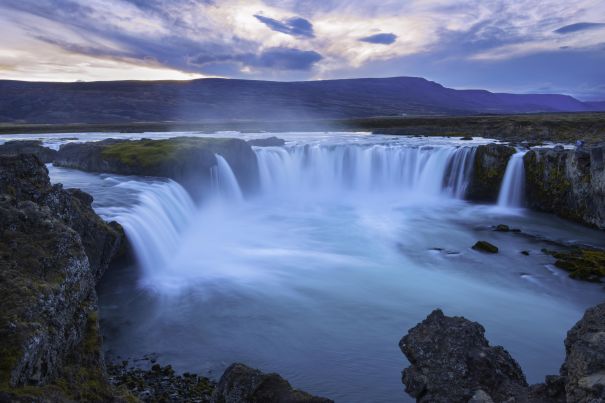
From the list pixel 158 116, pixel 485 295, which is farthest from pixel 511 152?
pixel 158 116

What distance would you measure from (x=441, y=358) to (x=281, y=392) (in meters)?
2.58

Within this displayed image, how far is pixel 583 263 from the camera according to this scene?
1600 centimetres

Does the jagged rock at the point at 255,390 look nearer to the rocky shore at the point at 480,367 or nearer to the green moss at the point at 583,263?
the rocky shore at the point at 480,367

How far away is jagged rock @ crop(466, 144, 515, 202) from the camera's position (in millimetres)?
27500

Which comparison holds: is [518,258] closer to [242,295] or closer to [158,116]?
[242,295]

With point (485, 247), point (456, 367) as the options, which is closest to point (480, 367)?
point (456, 367)

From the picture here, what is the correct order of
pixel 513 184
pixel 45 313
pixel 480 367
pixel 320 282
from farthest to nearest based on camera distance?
pixel 513 184, pixel 320 282, pixel 480 367, pixel 45 313

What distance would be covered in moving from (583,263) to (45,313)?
17.5 m

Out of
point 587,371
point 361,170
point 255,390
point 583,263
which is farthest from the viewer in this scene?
point 361,170

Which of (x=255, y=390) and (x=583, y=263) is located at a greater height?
(x=255, y=390)

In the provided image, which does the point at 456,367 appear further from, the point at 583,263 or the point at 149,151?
the point at 149,151

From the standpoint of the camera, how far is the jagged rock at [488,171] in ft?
90.2

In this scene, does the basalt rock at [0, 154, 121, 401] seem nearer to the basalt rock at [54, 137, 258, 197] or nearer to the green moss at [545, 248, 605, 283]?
the green moss at [545, 248, 605, 283]

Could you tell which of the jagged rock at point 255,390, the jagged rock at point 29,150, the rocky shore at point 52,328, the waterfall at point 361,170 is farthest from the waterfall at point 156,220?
the jagged rock at point 29,150
